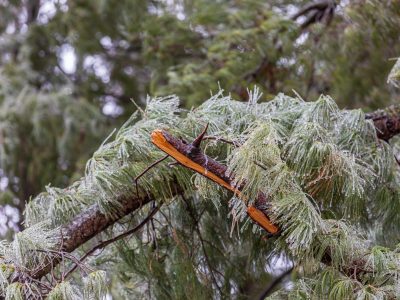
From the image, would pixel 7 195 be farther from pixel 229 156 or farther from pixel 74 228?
pixel 229 156

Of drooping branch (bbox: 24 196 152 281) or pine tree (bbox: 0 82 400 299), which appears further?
drooping branch (bbox: 24 196 152 281)

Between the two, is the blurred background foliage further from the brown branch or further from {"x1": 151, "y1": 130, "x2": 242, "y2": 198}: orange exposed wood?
{"x1": 151, "y1": 130, "x2": 242, "y2": 198}: orange exposed wood

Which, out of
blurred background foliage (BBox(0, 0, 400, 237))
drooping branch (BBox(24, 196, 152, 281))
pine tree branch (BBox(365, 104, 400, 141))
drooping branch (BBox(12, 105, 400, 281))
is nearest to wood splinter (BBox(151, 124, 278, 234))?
drooping branch (BBox(12, 105, 400, 281))

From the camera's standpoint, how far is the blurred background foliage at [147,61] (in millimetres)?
4219

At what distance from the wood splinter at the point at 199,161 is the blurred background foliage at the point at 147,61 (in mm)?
1668

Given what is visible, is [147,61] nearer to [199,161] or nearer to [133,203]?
[133,203]

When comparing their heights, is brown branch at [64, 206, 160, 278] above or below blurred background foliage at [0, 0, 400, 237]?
below

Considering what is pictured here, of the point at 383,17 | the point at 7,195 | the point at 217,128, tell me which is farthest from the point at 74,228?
the point at 7,195

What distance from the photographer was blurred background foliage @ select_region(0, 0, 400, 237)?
4.22m

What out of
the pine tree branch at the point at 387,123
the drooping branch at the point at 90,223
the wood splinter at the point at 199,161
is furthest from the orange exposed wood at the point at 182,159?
the pine tree branch at the point at 387,123

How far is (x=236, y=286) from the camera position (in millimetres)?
2719

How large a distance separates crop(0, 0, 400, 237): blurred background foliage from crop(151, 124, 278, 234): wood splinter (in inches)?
65.7

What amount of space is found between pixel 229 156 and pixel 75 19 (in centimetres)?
347

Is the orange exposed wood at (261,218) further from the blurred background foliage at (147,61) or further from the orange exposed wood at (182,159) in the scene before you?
the blurred background foliage at (147,61)
